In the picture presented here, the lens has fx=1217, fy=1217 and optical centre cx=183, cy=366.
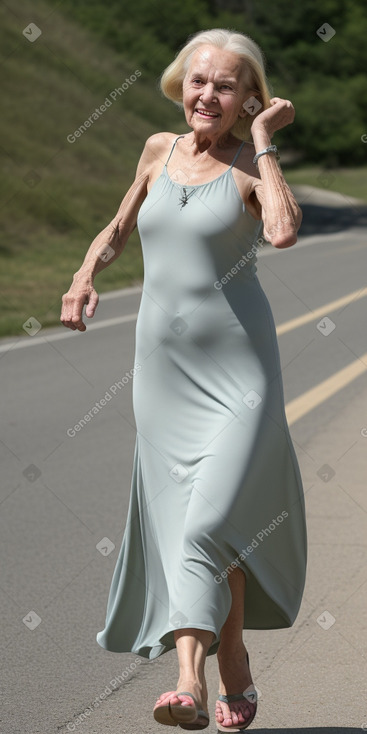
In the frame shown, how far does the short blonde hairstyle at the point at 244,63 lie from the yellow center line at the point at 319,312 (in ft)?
30.1

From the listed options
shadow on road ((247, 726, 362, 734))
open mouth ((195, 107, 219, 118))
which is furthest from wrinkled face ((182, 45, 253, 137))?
shadow on road ((247, 726, 362, 734))

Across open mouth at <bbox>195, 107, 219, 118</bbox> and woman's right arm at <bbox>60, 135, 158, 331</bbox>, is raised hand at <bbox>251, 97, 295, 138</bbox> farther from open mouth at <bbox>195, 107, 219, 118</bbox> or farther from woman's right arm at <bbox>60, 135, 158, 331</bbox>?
woman's right arm at <bbox>60, 135, 158, 331</bbox>

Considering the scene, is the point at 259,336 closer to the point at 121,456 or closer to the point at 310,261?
the point at 121,456

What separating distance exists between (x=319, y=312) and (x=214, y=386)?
11308mm

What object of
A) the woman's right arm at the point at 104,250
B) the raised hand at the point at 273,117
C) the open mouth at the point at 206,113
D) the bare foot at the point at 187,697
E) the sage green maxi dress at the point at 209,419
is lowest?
the bare foot at the point at 187,697

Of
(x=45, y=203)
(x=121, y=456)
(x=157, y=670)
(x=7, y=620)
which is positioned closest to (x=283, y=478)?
(x=157, y=670)

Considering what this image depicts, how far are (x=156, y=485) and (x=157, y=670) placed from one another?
43.1 inches

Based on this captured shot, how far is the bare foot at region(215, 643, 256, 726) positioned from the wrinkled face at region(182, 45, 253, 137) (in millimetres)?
1563

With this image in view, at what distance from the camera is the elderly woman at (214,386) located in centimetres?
338

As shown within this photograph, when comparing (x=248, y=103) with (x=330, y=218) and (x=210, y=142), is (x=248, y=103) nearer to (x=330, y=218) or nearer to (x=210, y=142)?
(x=210, y=142)

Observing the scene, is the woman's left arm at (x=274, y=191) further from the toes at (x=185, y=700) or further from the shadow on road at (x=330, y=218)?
the shadow on road at (x=330, y=218)

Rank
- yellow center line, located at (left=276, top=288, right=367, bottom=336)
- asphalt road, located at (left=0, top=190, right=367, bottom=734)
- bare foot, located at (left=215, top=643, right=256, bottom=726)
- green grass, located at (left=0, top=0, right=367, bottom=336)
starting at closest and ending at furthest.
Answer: bare foot, located at (left=215, top=643, right=256, bottom=726) → asphalt road, located at (left=0, top=190, right=367, bottom=734) → yellow center line, located at (left=276, top=288, right=367, bottom=336) → green grass, located at (left=0, top=0, right=367, bottom=336)

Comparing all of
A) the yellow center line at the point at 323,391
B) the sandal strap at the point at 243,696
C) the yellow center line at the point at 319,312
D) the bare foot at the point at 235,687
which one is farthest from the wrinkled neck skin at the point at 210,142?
the yellow center line at the point at 319,312

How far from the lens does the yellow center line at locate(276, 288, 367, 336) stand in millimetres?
13455
